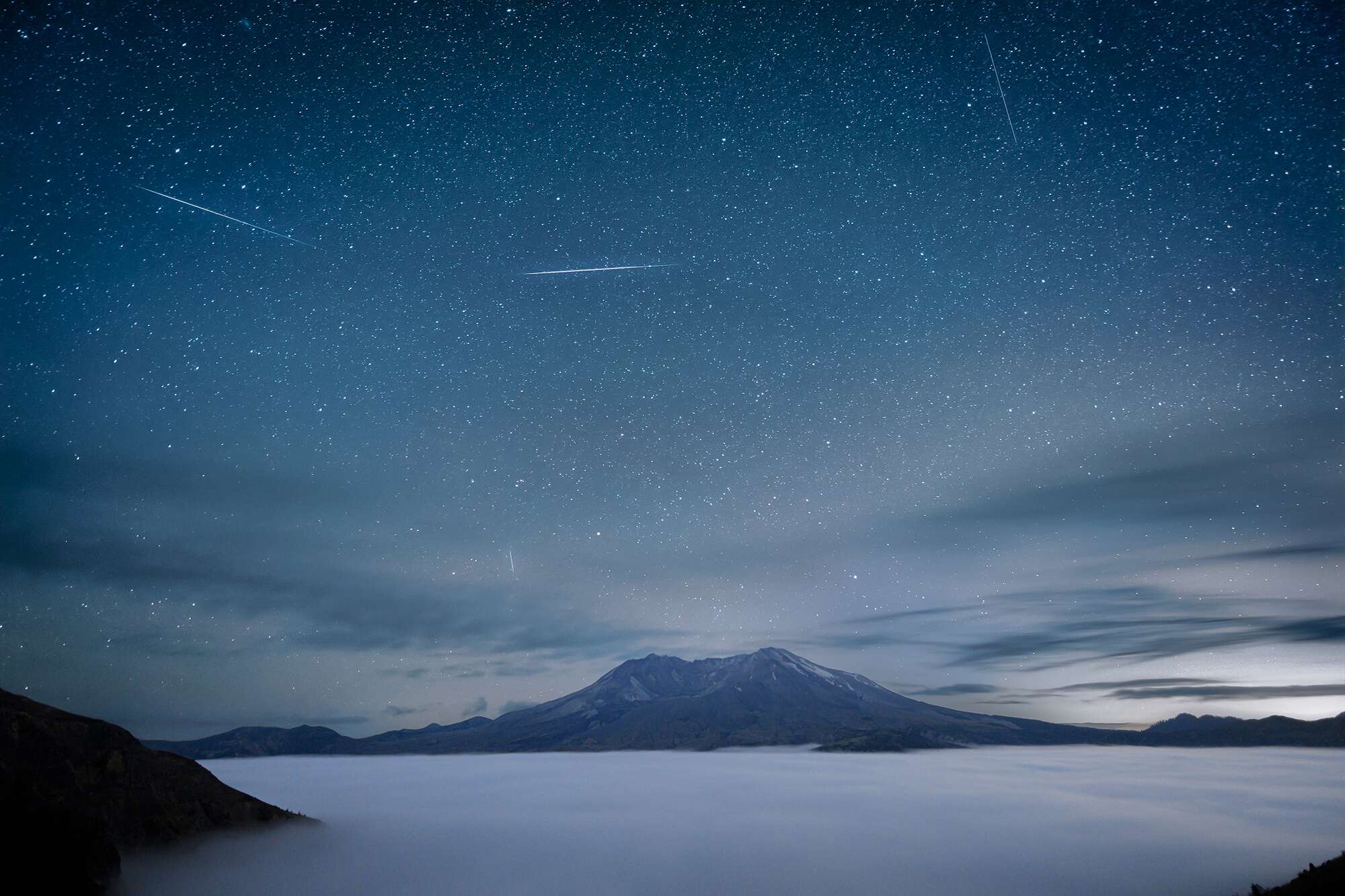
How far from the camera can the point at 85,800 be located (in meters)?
64.9

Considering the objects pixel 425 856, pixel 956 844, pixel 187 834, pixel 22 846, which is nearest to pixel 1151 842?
pixel 956 844

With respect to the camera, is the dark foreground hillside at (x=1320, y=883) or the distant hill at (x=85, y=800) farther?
the distant hill at (x=85, y=800)

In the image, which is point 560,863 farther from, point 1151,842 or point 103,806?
point 1151,842

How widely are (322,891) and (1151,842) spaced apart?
18341 centimetres

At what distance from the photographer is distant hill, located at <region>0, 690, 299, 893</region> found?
48438mm

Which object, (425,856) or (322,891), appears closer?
(322,891)

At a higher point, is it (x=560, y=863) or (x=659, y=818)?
(x=560, y=863)

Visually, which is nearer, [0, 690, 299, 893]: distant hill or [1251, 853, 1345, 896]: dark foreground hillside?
[1251, 853, 1345, 896]: dark foreground hillside

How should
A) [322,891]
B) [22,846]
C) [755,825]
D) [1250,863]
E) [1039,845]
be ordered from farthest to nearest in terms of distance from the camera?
[755,825] → [1039,845] → [1250,863] → [322,891] → [22,846]

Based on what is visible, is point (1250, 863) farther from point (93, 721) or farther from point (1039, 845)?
point (93, 721)

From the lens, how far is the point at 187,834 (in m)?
72.4

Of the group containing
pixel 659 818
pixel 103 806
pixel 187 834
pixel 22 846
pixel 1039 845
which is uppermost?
pixel 22 846

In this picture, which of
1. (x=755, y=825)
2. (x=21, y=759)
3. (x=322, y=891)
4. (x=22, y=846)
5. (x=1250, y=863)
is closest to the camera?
(x=22, y=846)

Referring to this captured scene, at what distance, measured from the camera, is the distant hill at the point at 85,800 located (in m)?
48.4
